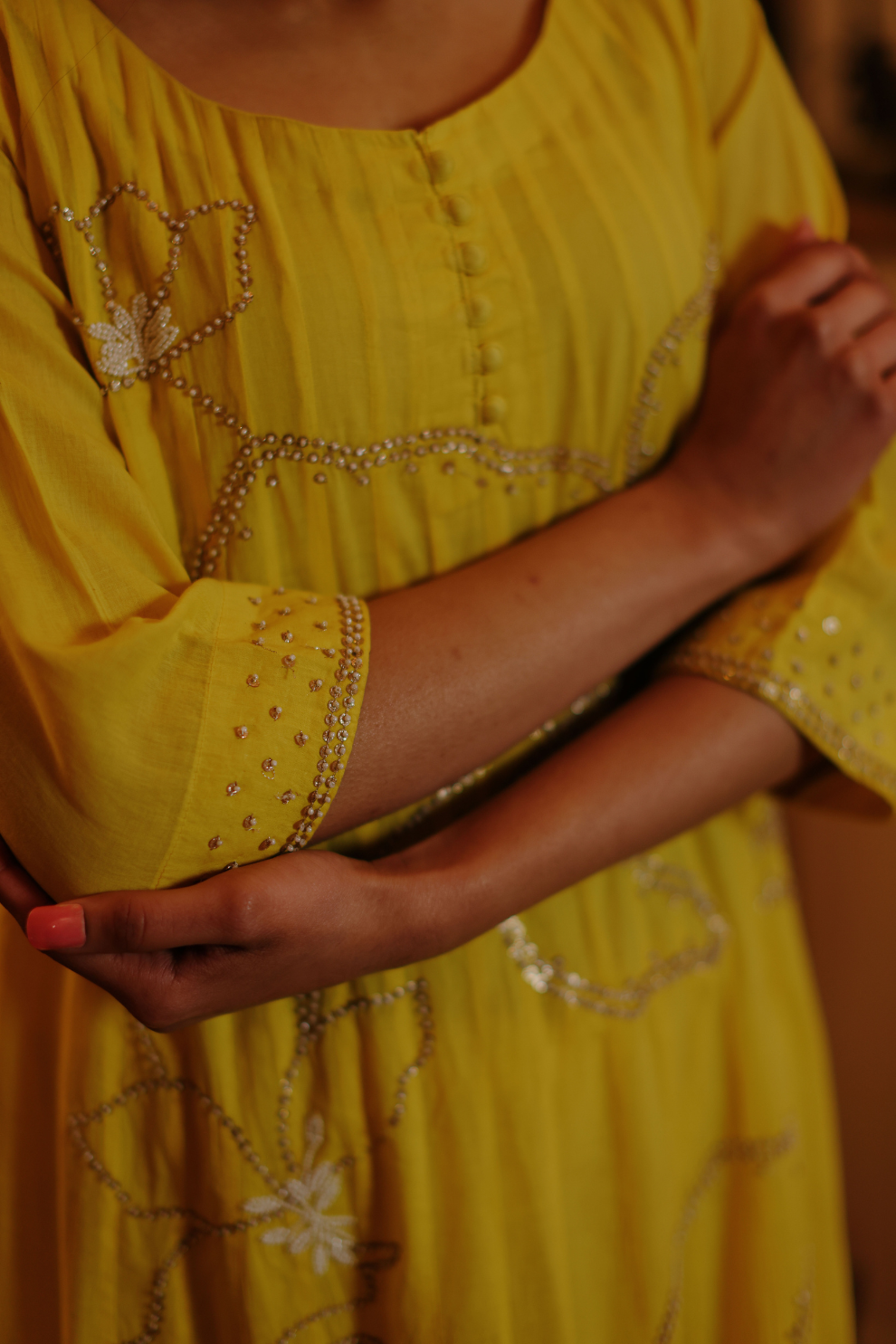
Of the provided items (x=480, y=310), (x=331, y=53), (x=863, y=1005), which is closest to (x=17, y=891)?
(x=480, y=310)

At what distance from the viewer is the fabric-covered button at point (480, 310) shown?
593 millimetres

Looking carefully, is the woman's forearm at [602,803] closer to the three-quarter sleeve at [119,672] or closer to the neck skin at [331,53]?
the three-quarter sleeve at [119,672]

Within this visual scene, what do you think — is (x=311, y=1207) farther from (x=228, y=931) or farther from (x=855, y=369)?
(x=855, y=369)

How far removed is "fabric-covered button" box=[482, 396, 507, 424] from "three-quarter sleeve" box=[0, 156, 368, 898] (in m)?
0.15

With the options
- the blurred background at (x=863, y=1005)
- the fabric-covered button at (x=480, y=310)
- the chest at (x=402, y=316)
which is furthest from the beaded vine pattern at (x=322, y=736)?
the blurred background at (x=863, y=1005)

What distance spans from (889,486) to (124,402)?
1.59 feet

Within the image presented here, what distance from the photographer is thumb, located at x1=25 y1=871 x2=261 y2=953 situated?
0.48m

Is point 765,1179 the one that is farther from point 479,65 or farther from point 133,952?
point 479,65

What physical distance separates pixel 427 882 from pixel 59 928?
0.18 meters

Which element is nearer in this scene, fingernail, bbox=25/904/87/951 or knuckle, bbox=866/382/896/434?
fingernail, bbox=25/904/87/951

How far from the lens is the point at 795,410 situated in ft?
2.09

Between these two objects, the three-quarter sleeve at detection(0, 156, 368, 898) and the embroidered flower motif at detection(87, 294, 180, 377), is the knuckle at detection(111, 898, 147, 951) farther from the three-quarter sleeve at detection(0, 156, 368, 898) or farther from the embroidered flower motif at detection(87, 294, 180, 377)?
the embroidered flower motif at detection(87, 294, 180, 377)

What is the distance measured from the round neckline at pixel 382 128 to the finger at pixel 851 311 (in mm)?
226

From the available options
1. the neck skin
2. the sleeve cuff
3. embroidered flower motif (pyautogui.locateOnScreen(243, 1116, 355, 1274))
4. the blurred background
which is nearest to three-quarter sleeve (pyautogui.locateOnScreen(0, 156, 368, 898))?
the sleeve cuff
